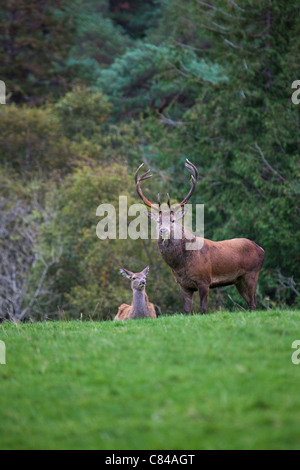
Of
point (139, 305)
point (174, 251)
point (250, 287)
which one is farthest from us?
point (139, 305)

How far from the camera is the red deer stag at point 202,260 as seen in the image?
1188 centimetres

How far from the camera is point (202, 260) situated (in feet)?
39.3

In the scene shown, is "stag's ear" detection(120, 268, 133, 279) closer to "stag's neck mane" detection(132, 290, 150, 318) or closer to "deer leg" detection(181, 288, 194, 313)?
"stag's neck mane" detection(132, 290, 150, 318)

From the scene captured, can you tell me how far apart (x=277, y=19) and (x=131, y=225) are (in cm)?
1004

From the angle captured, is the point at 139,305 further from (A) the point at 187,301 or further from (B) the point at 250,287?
(B) the point at 250,287

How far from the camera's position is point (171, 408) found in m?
5.83

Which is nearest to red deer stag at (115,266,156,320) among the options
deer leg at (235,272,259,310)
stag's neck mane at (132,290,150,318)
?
stag's neck mane at (132,290,150,318)

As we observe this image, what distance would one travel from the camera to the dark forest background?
2492 cm

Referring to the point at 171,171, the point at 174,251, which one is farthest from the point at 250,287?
the point at 171,171

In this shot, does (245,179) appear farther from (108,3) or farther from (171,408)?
(108,3)

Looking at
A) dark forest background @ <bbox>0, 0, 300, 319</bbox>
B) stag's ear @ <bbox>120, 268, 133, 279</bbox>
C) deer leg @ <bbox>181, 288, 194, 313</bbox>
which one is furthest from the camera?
dark forest background @ <bbox>0, 0, 300, 319</bbox>

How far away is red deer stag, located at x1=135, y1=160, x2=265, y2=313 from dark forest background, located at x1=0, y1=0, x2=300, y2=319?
7056 mm

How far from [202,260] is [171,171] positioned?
1799cm

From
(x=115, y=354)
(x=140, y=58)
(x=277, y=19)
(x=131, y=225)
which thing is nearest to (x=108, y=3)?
(x=140, y=58)
